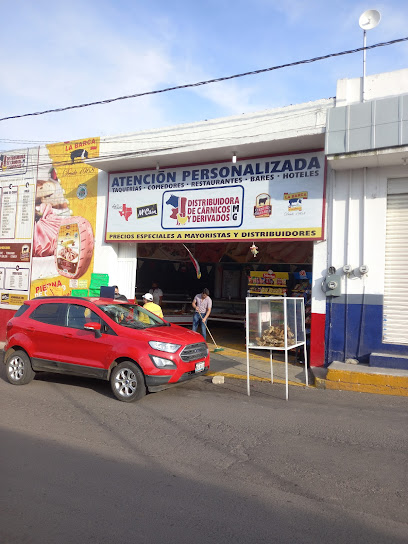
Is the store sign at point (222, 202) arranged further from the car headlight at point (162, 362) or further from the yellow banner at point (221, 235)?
the car headlight at point (162, 362)

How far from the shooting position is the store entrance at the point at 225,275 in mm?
13828

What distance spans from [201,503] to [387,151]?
24.5ft

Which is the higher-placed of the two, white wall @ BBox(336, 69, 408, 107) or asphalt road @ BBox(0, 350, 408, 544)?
white wall @ BBox(336, 69, 408, 107)

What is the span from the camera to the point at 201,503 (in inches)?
154

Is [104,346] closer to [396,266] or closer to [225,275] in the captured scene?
[396,266]

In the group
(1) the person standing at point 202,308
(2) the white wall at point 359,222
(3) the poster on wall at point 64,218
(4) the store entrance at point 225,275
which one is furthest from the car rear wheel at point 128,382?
(3) the poster on wall at point 64,218

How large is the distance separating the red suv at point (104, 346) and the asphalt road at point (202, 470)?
48cm

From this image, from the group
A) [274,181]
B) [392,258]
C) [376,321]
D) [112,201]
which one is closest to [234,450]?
[376,321]

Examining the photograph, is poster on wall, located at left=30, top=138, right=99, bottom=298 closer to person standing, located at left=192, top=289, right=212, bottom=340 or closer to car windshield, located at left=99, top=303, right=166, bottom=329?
person standing, located at left=192, top=289, right=212, bottom=340

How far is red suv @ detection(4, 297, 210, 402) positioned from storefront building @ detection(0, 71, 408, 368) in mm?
3592

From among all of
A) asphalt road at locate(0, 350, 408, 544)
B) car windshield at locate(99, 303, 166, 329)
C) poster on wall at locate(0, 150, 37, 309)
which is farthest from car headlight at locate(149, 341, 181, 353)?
poster on wall at locate(0, 150, 37, 309)

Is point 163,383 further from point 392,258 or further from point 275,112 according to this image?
point 275,112

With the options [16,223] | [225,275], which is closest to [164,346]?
[16,223]

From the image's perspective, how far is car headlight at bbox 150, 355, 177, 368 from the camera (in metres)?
7.36
